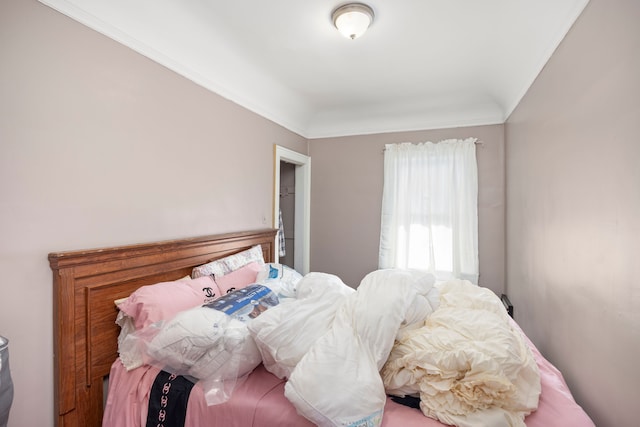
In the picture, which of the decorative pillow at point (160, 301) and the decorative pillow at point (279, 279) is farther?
the decorative pillow at point (279, 279)

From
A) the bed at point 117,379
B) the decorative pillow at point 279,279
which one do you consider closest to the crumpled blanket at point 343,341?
the bed at point 117,379

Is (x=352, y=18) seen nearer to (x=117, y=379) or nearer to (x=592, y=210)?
(x=592, y=210)

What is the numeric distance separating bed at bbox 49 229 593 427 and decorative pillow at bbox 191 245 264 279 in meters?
0.31

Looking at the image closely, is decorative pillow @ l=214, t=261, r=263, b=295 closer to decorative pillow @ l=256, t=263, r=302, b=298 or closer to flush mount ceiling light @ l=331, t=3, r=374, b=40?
decorative pillow @ l=256, t=263, r=302, b=298

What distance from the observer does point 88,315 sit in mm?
1401

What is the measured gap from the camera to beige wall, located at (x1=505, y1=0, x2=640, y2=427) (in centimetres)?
98

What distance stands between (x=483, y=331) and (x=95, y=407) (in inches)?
72.5

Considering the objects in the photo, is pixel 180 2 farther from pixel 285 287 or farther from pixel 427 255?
pixel 427 255

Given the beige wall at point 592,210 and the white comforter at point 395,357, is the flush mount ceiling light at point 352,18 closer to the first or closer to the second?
the beige wall at point 592,210

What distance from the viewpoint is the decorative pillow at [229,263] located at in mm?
1981

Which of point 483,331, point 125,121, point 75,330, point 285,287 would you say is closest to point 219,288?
point 285,287

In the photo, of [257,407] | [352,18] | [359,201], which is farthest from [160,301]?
[359,201]

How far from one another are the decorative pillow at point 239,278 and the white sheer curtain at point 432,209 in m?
1.68

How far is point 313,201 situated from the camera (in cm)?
376
